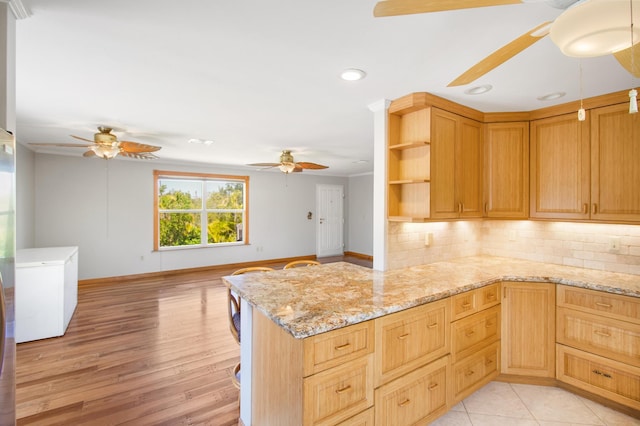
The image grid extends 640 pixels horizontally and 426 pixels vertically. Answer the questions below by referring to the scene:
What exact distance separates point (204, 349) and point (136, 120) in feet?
8.29

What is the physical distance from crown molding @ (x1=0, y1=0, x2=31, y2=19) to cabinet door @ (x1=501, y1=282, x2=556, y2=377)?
339 cm

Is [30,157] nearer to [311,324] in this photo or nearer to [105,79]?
[105,79]

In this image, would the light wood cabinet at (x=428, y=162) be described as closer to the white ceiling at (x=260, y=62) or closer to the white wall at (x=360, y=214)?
the white ceiling at (x=260, y=62)

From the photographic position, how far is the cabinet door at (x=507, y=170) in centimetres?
280

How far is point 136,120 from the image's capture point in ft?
10.3

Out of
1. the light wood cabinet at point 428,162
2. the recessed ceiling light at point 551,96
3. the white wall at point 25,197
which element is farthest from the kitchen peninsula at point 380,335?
the white wall at point 25,197

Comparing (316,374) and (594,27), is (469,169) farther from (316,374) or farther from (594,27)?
(316,374)

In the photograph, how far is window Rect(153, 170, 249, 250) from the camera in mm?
6230

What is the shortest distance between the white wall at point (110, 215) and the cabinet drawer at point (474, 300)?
18.9 ft

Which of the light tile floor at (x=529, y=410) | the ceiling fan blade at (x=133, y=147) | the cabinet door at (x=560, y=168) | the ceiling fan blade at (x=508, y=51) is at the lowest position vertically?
the light tile floor at (x=529, y=410)

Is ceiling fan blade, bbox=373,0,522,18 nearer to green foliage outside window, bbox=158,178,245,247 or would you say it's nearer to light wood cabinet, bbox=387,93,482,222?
light wood cabinet, bbox=387,93,482,222

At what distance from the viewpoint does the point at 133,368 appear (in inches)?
106

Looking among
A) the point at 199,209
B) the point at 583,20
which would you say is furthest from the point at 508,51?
the point at 199,209

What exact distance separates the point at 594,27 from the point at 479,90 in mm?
1469
